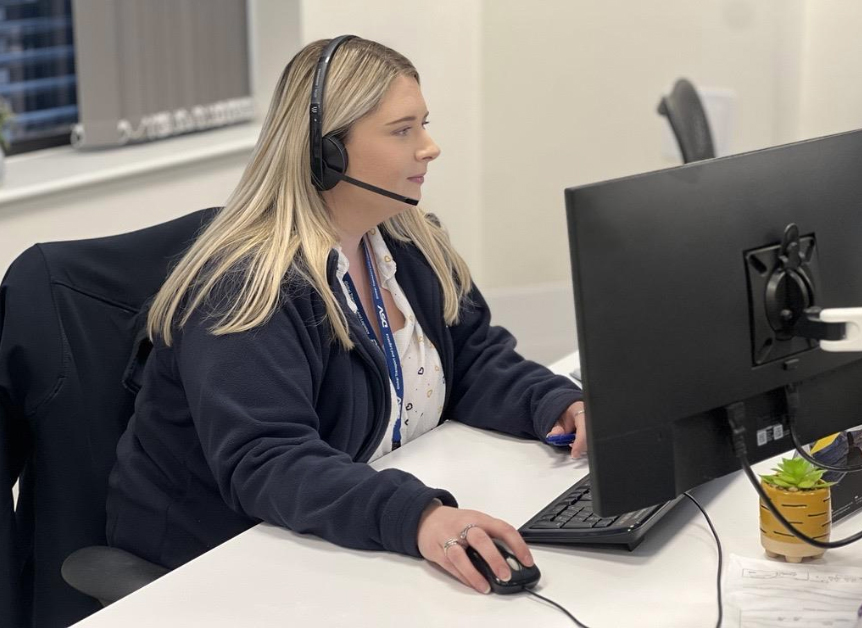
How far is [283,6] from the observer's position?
3270 mm

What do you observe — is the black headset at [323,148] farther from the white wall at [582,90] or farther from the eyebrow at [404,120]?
the white wall at [582,90]

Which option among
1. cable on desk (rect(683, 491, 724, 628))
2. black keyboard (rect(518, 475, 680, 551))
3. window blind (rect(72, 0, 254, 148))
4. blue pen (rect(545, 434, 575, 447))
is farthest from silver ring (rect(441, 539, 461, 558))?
window blind (rect(72, 0, 254, 148))

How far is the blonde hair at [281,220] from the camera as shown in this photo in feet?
4.51

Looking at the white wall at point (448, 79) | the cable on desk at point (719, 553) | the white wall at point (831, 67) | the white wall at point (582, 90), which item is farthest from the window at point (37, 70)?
the cable on desk at point (719, 553)

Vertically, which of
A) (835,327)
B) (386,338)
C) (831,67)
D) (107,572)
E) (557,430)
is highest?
(831,67)

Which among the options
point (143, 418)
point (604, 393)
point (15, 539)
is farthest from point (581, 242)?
point (15, 539)

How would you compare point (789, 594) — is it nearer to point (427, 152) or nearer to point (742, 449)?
point (742, 449)

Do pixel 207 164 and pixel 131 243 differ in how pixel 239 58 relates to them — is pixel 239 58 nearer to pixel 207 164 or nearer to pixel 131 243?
pixel 207 164

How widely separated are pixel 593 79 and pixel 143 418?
238 cm

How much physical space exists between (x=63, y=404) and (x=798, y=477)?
0.92 m

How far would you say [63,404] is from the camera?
1.44 meters

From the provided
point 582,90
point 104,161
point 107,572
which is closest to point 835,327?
point 107,572

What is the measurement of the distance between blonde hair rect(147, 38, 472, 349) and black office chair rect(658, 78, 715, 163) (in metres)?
1.03

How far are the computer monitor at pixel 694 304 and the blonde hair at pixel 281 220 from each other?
1.59ft
